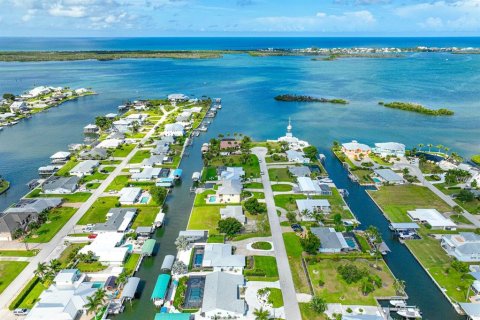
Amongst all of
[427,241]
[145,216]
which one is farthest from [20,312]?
[427,241]

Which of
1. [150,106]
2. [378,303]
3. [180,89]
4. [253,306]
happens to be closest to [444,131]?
[378,303]

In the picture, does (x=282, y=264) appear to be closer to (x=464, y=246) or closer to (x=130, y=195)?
(x=464, y=246)

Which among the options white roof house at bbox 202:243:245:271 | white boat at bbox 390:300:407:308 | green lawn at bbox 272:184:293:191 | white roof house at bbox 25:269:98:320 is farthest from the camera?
green lawn at bbox 272:184:293:191

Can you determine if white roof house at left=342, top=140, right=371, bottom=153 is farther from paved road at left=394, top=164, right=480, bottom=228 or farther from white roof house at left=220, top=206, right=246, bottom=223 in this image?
white roof house at left=220, top=206, right=246, bottom=223

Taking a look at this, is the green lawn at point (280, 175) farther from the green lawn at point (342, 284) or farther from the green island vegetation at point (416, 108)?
the green island vegetation at point (416, 108)

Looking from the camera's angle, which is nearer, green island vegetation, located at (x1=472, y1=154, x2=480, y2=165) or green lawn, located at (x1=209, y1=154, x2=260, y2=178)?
green lawn, located at (x1=209, y1=154, x2=260, y2=178)

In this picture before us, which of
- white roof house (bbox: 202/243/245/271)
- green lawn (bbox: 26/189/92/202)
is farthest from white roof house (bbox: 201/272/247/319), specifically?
green lawn (bbox: 26/189/92/202)

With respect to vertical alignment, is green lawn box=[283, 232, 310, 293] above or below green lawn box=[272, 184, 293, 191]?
below
